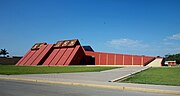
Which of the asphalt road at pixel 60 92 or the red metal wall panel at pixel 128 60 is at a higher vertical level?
the red metal wall panel at pixel 128 60

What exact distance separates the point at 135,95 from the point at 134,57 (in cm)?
5181

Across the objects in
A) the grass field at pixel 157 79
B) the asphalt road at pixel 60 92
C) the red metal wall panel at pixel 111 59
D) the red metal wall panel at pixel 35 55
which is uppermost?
the red metal wall panel at pixel 35 55

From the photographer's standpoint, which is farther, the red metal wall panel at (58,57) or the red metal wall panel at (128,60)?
the red metal wall panel at (58,57)

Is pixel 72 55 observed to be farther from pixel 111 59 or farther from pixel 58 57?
pixel 111 59

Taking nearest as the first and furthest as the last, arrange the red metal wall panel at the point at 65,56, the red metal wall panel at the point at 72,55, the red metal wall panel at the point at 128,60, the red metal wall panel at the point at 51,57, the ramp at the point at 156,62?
the ramp at the point at 156,62 < the red metal wall panel at the point at 128,60 < the red metal wall panel at the point at 72,55 < the red metal wall panel at the point at 65,56 < the red metal wall panel at the point at 51,57

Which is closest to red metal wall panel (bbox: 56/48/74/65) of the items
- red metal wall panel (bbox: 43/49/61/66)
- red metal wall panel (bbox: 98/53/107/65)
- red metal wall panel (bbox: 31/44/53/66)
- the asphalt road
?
red metal wall panel (bbox: 43/49/61/66)

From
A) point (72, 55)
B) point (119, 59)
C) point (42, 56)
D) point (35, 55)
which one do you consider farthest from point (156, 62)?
point (35, 55)

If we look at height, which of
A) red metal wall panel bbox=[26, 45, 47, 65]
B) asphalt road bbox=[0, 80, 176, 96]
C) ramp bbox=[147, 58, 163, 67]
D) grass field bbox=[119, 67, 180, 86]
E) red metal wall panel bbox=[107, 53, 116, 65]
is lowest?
asphalt road bbox=[0, 80, 176, 96]

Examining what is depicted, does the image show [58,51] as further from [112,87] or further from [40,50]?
[112,87]

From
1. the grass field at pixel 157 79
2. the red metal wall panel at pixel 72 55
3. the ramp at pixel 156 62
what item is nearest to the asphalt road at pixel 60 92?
the grass field at pixel 157 79

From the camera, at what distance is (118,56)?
2613 inches

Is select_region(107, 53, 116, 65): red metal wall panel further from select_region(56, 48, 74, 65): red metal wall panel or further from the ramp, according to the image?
select_region(56, 48, 74, 65): red metal wall panel

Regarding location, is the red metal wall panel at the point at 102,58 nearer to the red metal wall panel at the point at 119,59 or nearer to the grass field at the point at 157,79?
the red metal wall panel at the point at 119,59

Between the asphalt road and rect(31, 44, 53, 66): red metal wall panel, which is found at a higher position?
rect(31, 44, 53, 66): red metal wall panel
